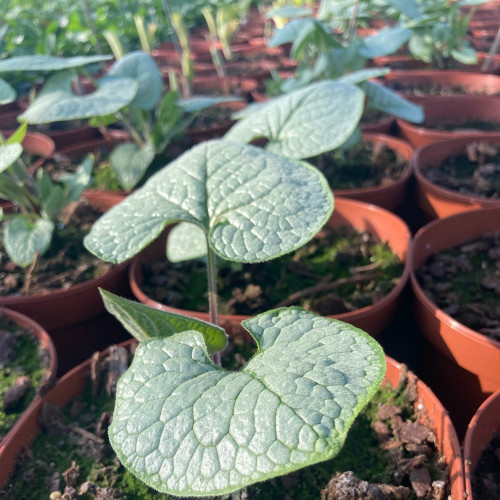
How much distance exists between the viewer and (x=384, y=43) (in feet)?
6.09

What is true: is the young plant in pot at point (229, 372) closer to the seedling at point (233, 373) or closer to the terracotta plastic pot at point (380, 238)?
the seedling at point (233, 373)

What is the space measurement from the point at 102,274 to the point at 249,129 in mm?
593

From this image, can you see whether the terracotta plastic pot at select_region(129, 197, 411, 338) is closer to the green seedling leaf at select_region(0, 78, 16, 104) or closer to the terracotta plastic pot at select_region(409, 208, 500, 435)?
the terracotta plastic pot at select_region(409, 208, 500, 435)

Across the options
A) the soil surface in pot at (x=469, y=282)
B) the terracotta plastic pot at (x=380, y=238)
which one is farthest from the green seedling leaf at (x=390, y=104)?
the soil surface in pot at (x=469, y=282)

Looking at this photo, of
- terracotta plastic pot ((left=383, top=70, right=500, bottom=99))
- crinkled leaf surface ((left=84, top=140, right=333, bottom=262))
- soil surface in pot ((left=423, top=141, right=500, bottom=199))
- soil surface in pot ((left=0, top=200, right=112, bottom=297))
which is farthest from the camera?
terracotta plastic pot ((left=383, top=70, right=500, bottom=99))

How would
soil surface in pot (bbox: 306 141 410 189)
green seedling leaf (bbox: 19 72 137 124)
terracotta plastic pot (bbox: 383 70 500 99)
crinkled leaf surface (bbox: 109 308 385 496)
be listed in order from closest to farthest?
crinkled leaf surface (bbox: 109 308 385 496) < green seedling leaf (bbox: 19 72 137 124) < soil surface in pot (bbox: 306 141 410 189) < terracotta plastic pot (bbox: 383 70 500 99)

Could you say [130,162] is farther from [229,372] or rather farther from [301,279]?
[229,372]

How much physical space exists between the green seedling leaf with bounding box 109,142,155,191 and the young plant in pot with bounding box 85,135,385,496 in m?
0.77

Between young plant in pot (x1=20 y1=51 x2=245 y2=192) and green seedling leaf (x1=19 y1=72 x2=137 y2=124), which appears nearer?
green seedling leaf (x1=19 y1=72 x2=137 y2=124)

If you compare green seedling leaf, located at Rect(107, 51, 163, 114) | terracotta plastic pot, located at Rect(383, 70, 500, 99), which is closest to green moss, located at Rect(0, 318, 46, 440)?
green seedling leaf, located at Rect(107, 51, 163, 114)

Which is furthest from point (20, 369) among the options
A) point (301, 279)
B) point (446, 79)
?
point (446, 79)

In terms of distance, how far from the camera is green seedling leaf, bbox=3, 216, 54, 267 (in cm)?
136

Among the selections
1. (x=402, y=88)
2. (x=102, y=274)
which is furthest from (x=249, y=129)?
(x=402, y=88)

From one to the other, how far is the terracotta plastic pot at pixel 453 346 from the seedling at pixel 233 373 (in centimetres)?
47
